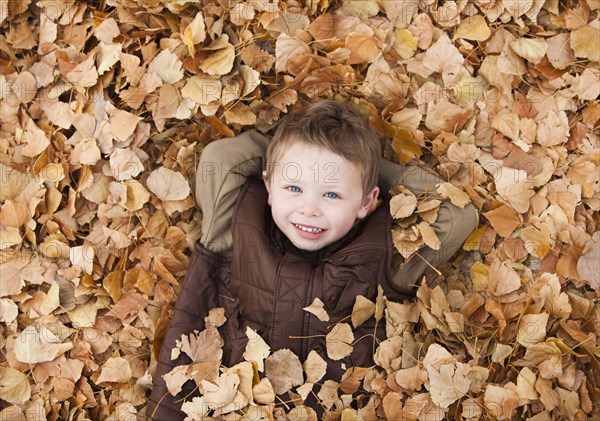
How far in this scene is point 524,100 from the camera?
2.09m

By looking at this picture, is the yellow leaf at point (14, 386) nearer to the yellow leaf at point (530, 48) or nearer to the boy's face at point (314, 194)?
the boy's face at point (314, 194)

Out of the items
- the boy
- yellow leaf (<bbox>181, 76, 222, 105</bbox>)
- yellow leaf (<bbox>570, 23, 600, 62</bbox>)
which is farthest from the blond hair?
yellow leaf (<bbox>570, 23, 600, 62</bbox>)

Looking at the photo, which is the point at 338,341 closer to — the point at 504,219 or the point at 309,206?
the point at 309,206

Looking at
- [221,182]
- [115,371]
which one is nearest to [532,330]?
[221,182]

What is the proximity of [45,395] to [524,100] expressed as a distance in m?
1.61

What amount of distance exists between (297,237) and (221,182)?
0.28 meters

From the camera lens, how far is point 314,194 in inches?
71.2

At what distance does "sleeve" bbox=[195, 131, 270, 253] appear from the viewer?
1.95m

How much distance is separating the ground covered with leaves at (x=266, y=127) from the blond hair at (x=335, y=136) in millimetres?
128

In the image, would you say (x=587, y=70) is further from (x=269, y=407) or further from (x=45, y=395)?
(x=45, y=395)

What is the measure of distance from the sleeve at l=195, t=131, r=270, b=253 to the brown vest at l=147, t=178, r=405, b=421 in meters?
0.03

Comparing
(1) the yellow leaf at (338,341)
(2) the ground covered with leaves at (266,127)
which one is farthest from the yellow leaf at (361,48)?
(1) the yellow leaf at (338,341)

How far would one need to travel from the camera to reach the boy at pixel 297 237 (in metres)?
1.84

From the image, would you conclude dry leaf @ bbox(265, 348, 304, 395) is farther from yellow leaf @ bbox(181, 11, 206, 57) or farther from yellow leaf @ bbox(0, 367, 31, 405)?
yellow leaf @ bbox(181, 11, 206, 57)
